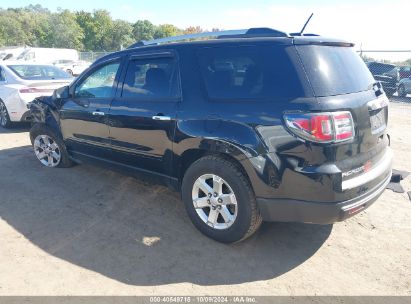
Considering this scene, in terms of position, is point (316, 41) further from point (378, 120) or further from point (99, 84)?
point (99, 84)

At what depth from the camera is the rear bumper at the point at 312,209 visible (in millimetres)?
2736

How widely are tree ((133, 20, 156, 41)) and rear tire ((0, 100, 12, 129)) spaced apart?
90.3m

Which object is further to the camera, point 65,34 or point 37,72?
point 65,34

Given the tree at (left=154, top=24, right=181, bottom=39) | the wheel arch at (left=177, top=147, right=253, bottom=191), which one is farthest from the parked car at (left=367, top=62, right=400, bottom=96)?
the tree at (left=154, top=24, right=181, bottom=39)

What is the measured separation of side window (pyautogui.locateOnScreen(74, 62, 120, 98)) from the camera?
4168 millimetres

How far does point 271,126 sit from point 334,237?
1428mm

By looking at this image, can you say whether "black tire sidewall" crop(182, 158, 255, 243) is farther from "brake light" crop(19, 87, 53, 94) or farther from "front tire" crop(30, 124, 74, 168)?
"brake light" crop(19, 87, 53, 94)

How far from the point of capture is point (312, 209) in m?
2.77

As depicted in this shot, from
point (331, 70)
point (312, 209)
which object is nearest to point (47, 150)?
point (312, 209)

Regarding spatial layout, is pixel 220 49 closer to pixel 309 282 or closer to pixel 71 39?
pixel 309 282

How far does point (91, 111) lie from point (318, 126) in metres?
2.91

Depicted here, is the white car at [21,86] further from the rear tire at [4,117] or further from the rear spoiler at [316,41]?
the rear spoiler at [316,41]

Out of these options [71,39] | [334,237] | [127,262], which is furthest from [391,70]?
[71,39]

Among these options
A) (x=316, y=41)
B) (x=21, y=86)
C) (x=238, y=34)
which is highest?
(x=238, y=34)
